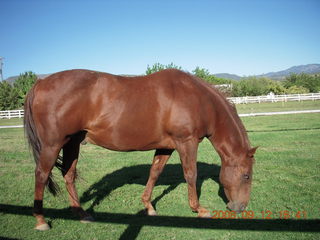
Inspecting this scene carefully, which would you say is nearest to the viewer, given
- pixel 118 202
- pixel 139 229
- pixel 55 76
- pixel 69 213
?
pixel 139 229

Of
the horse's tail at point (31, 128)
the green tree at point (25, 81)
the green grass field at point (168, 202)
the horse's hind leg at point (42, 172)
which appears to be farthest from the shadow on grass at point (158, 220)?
the green tree at point (25, 81)

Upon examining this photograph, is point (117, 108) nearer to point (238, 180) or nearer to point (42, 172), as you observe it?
point (42, 172)

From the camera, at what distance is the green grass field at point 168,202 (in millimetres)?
3877

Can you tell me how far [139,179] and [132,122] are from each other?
9.10ft

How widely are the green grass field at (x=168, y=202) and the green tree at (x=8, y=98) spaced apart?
3961 cm

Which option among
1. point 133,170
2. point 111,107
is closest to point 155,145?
point 111,107

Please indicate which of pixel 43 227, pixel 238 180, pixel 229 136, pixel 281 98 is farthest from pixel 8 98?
pixel 238 180

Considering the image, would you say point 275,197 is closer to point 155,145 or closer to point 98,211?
point 155,145

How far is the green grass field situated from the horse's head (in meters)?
0.24

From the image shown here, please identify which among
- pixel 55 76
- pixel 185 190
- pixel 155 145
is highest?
pixel 55 76

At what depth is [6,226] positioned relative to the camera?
13.5 ft

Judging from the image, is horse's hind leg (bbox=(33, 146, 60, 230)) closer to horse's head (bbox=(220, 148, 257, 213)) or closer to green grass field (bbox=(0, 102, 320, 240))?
green grass field (bbox=(0, 102, 320, 240))

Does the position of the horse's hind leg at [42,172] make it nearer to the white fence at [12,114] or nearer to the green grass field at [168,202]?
the green grass field at [168,202]

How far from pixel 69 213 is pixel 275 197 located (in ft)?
12.9
